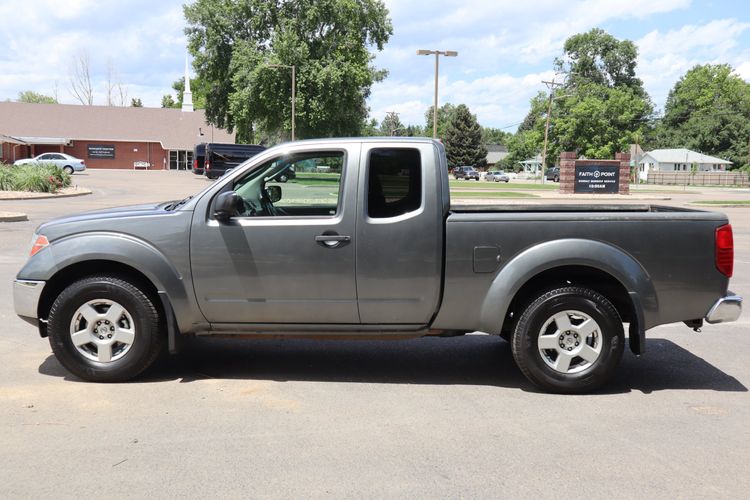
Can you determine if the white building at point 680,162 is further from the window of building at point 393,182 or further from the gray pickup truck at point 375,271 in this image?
the window of building at point 393,182

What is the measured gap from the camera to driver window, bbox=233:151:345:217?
5227 mm

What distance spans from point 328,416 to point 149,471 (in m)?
1.28

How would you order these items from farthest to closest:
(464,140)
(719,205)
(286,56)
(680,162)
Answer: (464,140)
(680,162)
(286,56)
(719,205)

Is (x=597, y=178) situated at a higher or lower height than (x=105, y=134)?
lower

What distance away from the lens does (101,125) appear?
258 ft

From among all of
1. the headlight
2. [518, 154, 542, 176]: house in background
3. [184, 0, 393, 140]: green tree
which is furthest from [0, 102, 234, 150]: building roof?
the headlight

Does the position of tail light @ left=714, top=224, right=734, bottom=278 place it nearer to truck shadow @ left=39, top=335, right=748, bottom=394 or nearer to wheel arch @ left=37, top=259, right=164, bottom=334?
truck shadow @ left=39, top=335, right=748, bottom=394

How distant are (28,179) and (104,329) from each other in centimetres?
2790

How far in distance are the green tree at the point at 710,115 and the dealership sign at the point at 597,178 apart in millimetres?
64821

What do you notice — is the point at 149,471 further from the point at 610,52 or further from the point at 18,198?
the point at 610,52

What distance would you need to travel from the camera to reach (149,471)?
380cm

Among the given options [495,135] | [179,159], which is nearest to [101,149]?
[179,159]

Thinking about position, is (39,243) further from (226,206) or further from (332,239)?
(332,239)

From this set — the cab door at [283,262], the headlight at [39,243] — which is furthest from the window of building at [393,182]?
the headlight at [39,243]
